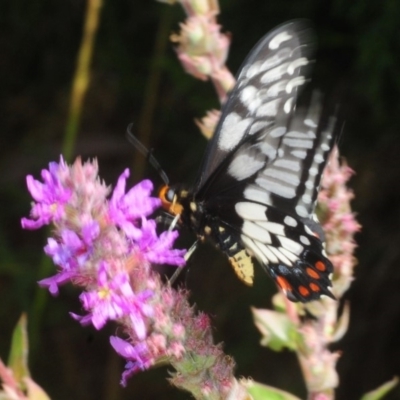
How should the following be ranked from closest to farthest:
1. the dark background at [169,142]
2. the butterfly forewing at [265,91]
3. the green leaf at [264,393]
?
the green leaf at [264,393] < the butterfly forewing at [265,91] < the dark background at [169,142]

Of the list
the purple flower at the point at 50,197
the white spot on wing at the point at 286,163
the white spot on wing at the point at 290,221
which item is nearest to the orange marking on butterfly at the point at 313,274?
the white spot on wing at the point at 290,221

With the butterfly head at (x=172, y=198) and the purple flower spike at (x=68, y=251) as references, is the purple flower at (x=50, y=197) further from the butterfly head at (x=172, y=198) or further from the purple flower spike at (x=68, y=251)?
the butterfly head at (x=172, y=198)

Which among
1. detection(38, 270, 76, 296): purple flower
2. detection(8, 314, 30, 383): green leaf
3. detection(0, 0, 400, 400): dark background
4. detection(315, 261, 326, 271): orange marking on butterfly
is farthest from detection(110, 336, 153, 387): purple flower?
detection(0, 0, 400, 400): dark background

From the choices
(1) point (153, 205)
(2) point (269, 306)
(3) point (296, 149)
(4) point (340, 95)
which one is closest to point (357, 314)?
(2) point (269, 306)

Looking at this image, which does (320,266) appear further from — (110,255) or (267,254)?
(110,255)

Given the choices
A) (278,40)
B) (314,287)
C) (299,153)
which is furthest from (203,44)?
(314,287)

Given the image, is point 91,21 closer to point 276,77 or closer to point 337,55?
point 337,55
